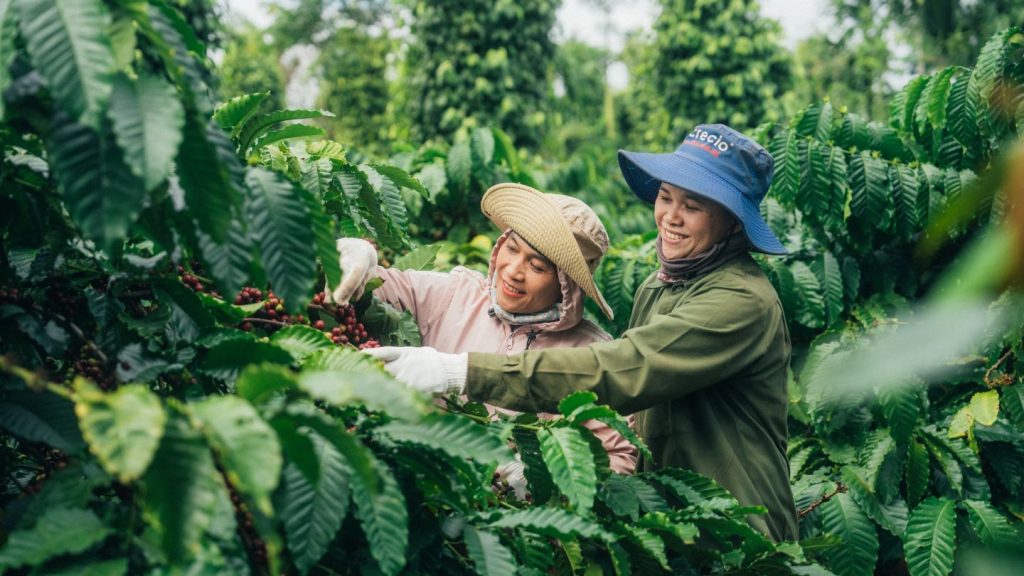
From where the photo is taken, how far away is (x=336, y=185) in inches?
85.0

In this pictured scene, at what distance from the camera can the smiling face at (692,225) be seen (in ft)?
7.73

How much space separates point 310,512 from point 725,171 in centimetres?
150

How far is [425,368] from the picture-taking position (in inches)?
73.0

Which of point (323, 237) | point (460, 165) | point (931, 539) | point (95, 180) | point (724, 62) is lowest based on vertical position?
point (931, 539)

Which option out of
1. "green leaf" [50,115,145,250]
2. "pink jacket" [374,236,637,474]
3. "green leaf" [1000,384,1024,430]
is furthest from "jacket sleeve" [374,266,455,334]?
"green leaf" [1000,384,1024,430]

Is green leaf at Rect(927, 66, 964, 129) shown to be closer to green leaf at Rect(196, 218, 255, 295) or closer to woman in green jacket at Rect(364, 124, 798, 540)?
woman in green jacket at Rect(364, 124, 798, 540)

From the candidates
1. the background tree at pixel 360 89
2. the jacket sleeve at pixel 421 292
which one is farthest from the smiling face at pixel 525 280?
the background tree at pixel 360 89

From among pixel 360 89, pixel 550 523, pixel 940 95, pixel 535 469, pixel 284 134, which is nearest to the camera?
pixel 550 523

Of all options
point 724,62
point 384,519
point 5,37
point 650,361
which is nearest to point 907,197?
point 650,361

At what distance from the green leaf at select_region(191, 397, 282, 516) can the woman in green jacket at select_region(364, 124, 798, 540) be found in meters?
0.78

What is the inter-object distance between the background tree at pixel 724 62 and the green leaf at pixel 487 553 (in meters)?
7.51

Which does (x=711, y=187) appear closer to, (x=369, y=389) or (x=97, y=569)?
(x=369, y=389)

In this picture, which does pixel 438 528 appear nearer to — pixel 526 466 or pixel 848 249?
pixel 526 466

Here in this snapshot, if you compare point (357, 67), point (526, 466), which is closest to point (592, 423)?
point (526, 466)
